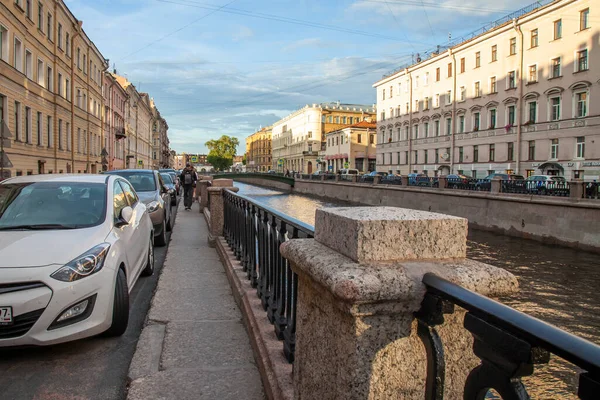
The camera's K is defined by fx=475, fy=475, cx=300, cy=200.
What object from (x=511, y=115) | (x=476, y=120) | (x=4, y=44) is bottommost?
(x=511, y=115)

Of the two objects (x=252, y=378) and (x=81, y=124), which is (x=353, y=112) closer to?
(x=81, y=124)

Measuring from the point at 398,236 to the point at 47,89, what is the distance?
31.5m

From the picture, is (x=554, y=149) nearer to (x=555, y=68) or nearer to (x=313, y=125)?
(x=555, y=68)

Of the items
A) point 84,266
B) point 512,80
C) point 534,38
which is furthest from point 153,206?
point 512,80

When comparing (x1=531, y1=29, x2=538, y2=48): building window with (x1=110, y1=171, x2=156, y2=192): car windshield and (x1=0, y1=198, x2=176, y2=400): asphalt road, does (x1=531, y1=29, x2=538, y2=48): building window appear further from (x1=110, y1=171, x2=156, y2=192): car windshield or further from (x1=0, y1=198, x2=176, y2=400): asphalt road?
(x1=0, y1=198, x2=176, y2=400): asphalt road

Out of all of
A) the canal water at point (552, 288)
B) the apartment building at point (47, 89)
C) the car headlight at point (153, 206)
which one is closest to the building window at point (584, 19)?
the canal water at point (552, 288)

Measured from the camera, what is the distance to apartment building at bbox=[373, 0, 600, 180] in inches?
1265

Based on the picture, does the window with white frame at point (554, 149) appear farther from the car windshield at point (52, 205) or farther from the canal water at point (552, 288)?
the car windshield at point (52, 205)

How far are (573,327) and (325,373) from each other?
9.42 m

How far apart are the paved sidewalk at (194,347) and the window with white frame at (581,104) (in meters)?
34.0

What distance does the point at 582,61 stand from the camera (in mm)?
32281

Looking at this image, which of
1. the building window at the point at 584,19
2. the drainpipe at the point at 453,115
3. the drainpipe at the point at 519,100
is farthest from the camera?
the drainpipe at the point at 453,115

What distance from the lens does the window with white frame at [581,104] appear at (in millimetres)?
32281

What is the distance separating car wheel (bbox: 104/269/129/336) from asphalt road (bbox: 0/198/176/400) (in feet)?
0.28
